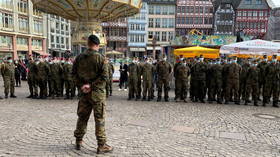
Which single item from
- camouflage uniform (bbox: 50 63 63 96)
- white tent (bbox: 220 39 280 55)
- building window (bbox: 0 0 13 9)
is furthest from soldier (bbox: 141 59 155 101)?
building window (bbox: 0 0 13 9)

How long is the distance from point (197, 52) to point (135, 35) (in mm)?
47959

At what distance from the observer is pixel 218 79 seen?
35.9ft

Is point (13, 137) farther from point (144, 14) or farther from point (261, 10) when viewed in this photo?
point (261, 10)

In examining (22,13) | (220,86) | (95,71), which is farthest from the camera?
(22,13)

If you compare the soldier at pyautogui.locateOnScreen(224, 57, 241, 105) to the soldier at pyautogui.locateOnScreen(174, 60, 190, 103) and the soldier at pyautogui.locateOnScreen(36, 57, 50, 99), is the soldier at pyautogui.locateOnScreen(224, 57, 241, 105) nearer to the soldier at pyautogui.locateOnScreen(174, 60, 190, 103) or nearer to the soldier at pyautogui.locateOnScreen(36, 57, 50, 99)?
the soldier at pyautogui.locateOnScreen(174, 60, 190, 103)

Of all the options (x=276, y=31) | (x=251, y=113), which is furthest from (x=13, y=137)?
(x=276, y=31)

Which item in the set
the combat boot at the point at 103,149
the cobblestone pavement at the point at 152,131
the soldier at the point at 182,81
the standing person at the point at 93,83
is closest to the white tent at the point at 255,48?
the soldier at the point at 182,81

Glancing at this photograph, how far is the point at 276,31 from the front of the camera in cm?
6575

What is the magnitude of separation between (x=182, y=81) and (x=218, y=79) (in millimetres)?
1612

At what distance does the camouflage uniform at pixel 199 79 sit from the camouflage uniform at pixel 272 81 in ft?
8.69

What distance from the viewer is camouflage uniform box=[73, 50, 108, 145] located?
455cm

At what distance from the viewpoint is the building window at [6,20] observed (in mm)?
40062

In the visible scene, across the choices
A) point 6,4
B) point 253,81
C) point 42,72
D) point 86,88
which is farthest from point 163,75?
point 6,4

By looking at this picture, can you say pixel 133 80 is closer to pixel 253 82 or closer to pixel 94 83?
pixel 253 82
